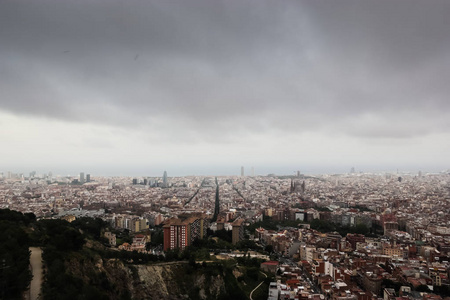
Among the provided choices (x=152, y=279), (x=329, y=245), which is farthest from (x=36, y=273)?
(x=329, y=245)

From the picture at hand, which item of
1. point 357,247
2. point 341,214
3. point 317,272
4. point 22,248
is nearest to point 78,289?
point 22,248

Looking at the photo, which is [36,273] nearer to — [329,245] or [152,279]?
[152,279]

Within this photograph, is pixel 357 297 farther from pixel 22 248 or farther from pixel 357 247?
pixel 22 248

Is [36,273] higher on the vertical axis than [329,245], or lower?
higher

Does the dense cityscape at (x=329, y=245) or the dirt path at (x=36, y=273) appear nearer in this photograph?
the dirt path at (x=36, y=273)

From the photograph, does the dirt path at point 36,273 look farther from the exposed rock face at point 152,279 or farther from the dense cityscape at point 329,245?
the dense cityscape at point 329,245

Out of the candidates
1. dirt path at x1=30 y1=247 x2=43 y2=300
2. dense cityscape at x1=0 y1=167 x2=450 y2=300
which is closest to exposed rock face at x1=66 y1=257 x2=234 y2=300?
dirt path at x1=30 y1=247 x2=43 y2=300

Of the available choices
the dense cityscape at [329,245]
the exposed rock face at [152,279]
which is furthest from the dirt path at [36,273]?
the dense cityscape at [329,245]

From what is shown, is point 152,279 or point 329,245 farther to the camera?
point 329,245
